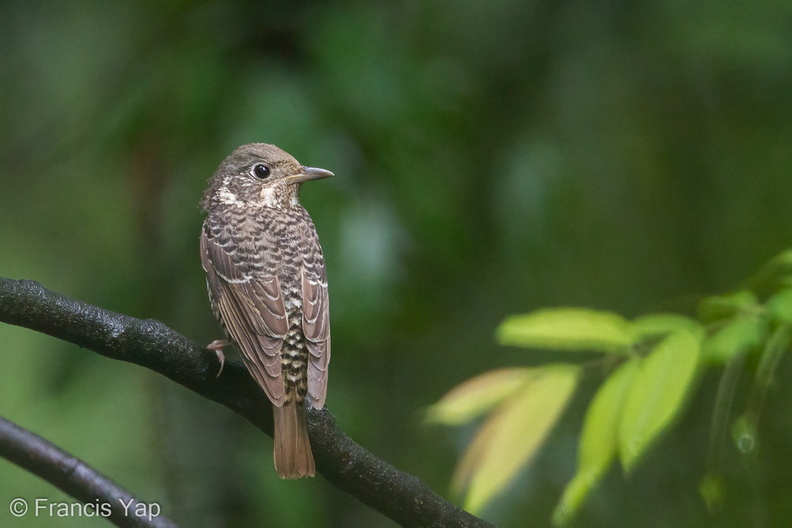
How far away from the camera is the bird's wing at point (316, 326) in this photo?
1.86 metres

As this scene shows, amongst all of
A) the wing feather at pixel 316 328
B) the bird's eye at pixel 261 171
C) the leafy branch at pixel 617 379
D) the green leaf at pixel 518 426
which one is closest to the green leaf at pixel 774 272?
the leafy branch at pixel 617 379

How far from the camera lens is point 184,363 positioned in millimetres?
1623

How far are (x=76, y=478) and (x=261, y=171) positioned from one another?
42.6 inches

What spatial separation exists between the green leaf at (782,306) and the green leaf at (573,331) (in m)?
0.29

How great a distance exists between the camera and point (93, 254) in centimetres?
374

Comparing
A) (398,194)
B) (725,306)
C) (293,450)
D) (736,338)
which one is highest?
(398,194)

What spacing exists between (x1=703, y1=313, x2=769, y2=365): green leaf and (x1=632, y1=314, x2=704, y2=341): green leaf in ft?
0.14

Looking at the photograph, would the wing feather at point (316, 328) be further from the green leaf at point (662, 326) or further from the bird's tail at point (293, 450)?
the green leaf at point (662, 326)

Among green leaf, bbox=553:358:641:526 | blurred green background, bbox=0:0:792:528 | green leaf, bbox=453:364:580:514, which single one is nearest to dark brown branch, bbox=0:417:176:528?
green leaf, bbox=453:364:580:514

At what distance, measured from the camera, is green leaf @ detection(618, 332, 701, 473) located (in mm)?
1665

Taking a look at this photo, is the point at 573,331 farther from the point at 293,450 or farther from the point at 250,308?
the point at 250,308

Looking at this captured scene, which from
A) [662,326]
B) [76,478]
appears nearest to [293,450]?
[76,478]

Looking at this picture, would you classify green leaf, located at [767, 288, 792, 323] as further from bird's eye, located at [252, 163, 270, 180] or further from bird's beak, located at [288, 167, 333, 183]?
bird's eye, located at [252, 163, 270, 180]

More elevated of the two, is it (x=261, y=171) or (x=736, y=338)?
(x=261, y=171)
